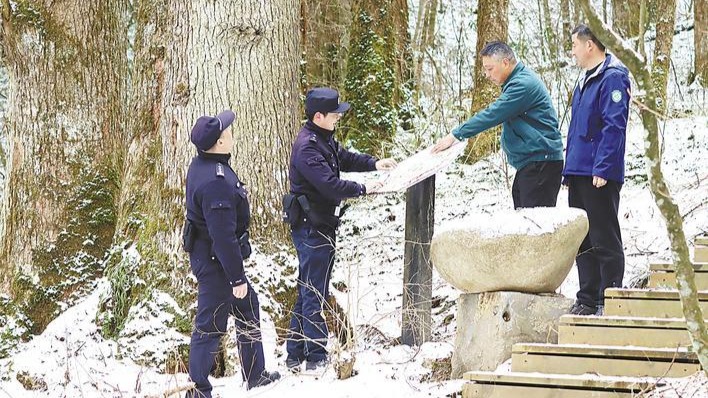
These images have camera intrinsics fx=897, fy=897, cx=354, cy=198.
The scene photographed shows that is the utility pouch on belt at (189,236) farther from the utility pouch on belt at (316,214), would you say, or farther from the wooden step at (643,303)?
the wooden step at (643,303)

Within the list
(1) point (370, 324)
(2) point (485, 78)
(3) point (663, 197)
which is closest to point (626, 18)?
(2) point (485, 78)

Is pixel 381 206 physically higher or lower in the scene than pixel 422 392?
higher

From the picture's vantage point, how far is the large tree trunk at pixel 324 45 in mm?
12805

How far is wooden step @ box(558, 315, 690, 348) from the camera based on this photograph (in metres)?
4.56

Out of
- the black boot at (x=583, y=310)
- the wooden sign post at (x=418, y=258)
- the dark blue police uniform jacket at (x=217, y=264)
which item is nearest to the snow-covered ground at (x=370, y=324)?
the wooden sign post at (x=418, y=258)

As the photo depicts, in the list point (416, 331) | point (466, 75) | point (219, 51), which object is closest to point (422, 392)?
point (416, 331)

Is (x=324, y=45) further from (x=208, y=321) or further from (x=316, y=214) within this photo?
(x=208, y=321)

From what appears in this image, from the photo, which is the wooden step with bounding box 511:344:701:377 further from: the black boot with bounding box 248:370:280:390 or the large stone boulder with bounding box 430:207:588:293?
the black boot with bounding box 248:370:280:390

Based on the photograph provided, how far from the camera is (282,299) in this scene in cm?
664

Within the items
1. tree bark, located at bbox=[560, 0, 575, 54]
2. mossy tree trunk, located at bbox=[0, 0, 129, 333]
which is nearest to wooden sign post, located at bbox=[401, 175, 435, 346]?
mossy tree trunk, located at bbox=[0, 0, 129, 333]

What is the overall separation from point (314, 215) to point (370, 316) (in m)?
1.90

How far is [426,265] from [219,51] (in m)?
2.28

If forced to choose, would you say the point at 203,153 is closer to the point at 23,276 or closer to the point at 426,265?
the point at 426,265

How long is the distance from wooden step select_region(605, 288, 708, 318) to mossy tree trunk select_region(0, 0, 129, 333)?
4532mm
